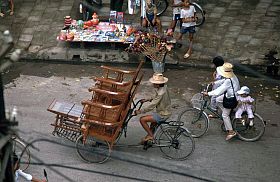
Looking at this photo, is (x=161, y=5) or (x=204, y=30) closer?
(x=204, y=30)

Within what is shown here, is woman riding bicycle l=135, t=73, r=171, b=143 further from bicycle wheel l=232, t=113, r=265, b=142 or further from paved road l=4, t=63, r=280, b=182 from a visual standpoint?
bicycle wheel l=232, t=113, r=265, b=142

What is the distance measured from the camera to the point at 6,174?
492 cm

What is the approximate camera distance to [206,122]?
31.8ft

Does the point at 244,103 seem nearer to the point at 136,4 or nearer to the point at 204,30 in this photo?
the point at 204,30

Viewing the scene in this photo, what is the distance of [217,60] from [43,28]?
6.45m

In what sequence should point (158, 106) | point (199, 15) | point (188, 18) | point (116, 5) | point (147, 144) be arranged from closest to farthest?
point (158, 106) → point (147, 144) → point (188, 18) → point (116, 5) → point (199, 15)

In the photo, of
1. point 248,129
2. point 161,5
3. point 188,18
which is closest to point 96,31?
point 188,18

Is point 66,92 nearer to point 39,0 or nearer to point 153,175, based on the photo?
point 153,175

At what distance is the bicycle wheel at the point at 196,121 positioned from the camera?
972 centimetres

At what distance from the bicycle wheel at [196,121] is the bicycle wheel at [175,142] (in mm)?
774

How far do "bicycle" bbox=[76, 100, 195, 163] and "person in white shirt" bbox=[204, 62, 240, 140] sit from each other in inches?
36.8

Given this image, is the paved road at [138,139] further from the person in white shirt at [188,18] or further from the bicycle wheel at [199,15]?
the bicycle wheel at [199,15]

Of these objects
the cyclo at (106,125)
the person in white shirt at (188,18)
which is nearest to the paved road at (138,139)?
the cyclo at (106,125)

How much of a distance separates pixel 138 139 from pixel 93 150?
3.64 ft
